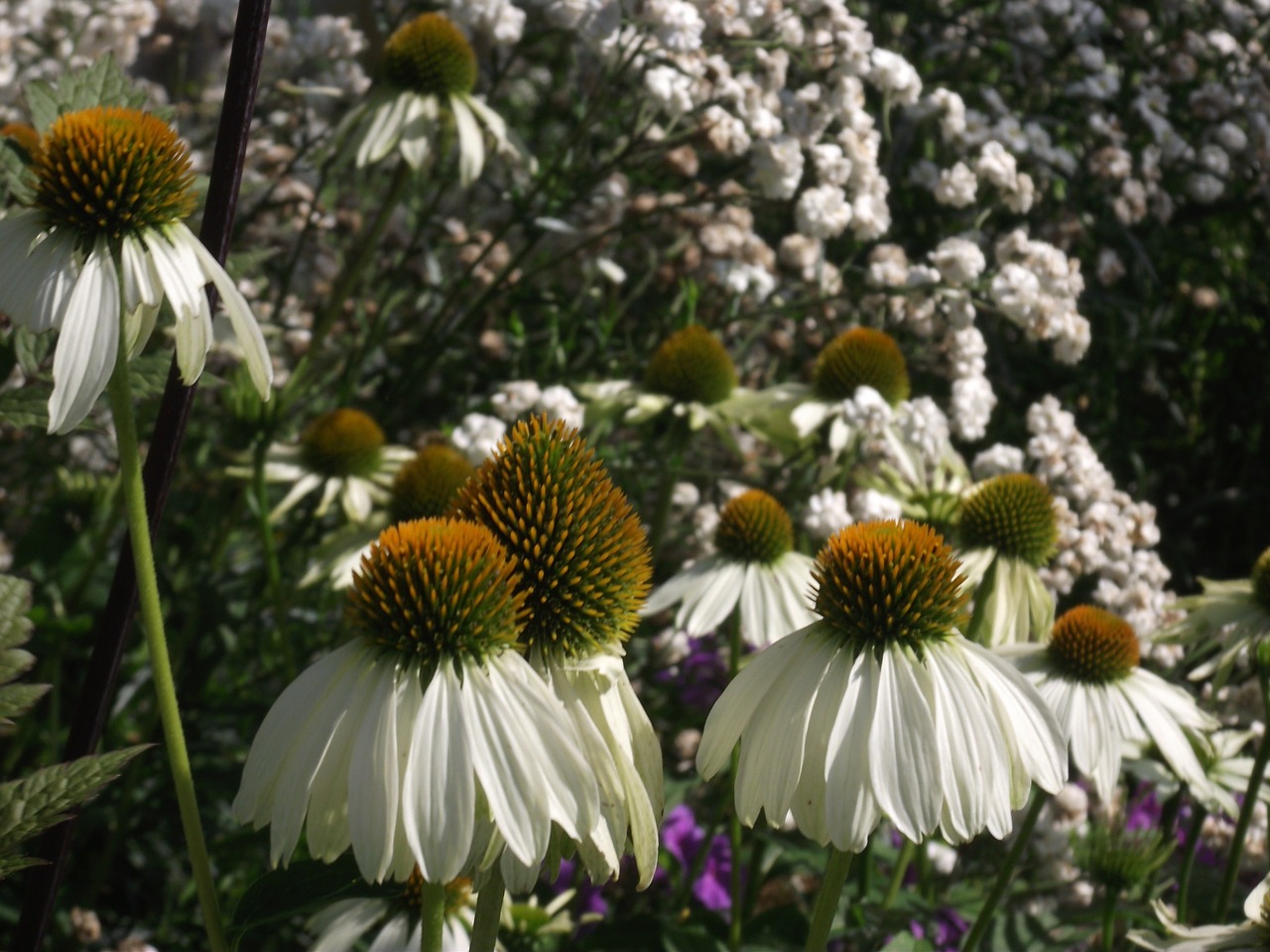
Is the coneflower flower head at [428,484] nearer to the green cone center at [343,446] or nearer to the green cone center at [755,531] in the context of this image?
the green cone center at [343,446]

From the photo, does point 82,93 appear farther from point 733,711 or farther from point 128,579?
point 733,711

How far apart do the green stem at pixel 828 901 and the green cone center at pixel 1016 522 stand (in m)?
0.89

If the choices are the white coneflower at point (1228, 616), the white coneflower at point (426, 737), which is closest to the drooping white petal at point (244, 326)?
the white coneflower at point (426, 737)

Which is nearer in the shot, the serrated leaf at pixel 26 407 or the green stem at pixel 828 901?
the green stem at pixel 828 901

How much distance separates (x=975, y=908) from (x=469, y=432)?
0.94m

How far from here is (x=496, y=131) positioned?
2.20m

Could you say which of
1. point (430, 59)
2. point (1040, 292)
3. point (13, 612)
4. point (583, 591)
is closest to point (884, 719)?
point (583, 591)

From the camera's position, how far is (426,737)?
Result: 0.74 meters

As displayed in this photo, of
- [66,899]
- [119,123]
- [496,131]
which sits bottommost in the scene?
[66,899]

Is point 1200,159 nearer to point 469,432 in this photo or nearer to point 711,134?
point 711,134

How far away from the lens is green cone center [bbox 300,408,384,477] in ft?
6.55

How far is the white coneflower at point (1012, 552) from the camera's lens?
165cm

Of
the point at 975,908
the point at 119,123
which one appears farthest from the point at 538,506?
the point at 975,908

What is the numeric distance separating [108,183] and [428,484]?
900mm
